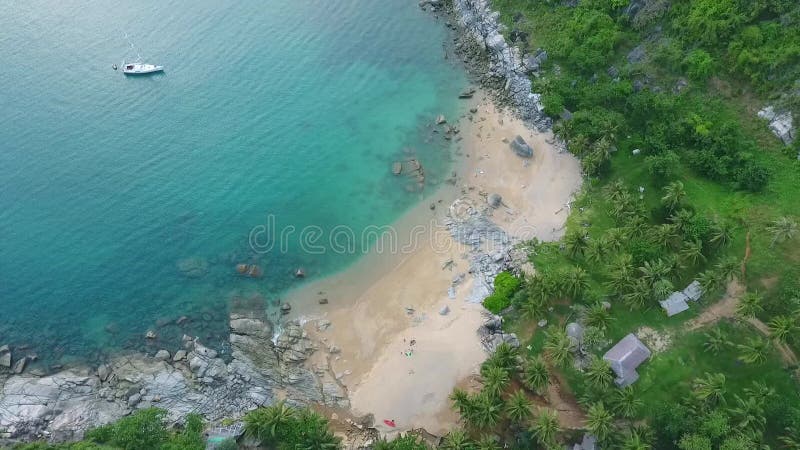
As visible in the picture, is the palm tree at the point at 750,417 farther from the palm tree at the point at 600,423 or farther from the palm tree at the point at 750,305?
the palm tree at the point at 600,423

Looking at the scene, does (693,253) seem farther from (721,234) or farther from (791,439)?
(791,439)

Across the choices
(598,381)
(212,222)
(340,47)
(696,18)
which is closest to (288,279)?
(212,222)

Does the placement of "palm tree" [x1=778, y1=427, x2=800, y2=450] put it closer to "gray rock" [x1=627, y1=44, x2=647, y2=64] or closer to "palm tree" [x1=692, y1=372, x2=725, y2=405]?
"palm tree" [x1=692, y1=372, x2=725, y2=405]

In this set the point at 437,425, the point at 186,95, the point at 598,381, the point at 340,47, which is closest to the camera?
the point at 598,381

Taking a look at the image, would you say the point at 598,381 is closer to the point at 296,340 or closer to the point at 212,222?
the point at 296,340

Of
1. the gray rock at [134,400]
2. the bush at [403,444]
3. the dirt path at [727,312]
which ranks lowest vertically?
Result: the gray rock at [134,400]

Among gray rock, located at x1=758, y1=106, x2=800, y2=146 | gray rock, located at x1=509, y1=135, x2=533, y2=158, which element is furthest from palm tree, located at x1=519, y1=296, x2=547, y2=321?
gray rock, located at x1=758, y1=106, x2=800, y2=146

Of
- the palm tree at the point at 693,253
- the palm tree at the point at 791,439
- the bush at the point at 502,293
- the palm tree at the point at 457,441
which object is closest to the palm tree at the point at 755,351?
the palm tree at the point at 791,439

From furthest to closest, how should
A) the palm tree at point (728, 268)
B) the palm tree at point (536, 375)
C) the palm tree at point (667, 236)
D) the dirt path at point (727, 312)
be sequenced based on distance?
1. the palm tree at point (667, 236)
2. the palm tree at point (728, 268)
3. the dirt path at point (727, 312)
4. the palm tree at point (536, 375)
